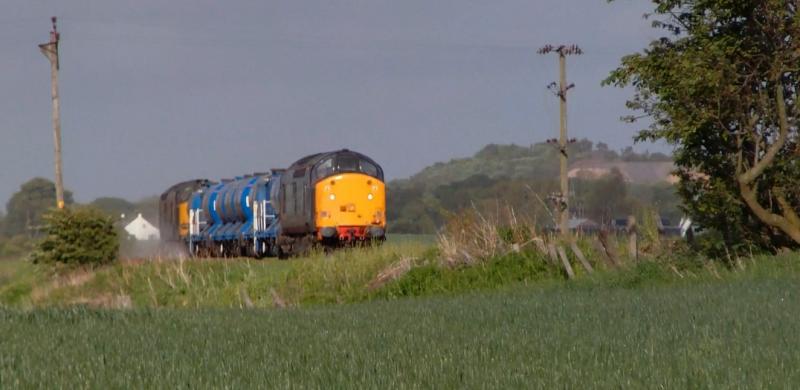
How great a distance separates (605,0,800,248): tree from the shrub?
25.0 meters

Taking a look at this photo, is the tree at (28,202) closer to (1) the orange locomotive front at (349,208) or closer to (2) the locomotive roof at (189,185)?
(2) the locomotive roof at (189,185)

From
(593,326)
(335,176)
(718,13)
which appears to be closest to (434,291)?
(718,13)

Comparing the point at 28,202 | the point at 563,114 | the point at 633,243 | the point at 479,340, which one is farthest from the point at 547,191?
the point at 28,202

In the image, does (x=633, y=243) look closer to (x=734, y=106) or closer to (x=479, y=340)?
(x=734, y=106)

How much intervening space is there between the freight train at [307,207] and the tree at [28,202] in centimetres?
4709

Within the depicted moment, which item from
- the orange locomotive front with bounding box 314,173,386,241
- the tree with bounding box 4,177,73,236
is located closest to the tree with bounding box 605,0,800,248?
the orange locomotive front with bounding box 314,173,386,241

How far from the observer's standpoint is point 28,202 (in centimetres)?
10869

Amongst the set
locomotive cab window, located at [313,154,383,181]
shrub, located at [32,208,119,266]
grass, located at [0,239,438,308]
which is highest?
locomotive cab window, located at [313,154,383,181]

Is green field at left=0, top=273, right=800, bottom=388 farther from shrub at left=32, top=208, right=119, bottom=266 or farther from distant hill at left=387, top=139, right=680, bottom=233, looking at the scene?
shrub at left=32, top=208, right=119, bottom=266

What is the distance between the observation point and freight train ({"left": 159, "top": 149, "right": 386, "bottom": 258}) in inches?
1647

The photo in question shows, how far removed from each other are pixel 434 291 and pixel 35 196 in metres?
88.3

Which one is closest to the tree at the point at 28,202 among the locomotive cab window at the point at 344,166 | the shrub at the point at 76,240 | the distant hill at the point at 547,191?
the distant hill at the point at 547,191

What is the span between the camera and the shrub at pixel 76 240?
46844 millimetres

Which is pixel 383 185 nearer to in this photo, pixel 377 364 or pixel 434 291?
pixel 434 291
